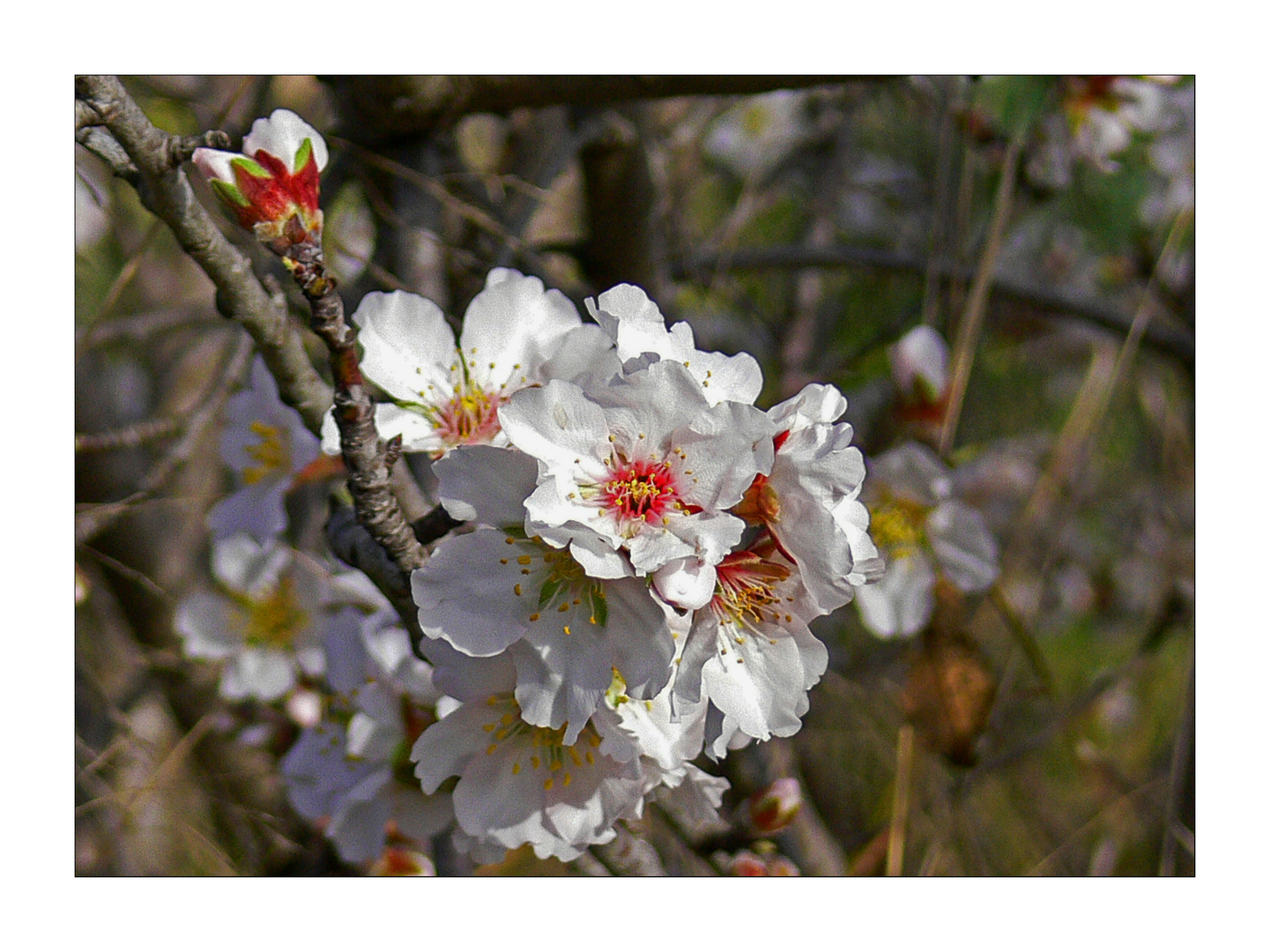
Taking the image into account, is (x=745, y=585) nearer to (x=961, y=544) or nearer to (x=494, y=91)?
(x=494, y=91)

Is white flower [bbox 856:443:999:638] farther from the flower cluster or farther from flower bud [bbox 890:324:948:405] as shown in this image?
the flower cluster

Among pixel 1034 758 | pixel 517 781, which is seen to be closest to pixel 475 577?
pixel 517 781

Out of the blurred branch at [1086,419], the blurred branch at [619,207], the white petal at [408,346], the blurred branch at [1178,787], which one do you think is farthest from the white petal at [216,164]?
the blurred branch at [1086,419]

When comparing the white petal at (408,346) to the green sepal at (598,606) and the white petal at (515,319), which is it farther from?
the green sepal at (598,606)

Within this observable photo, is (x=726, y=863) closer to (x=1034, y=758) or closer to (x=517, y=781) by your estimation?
(x=517, y=781)

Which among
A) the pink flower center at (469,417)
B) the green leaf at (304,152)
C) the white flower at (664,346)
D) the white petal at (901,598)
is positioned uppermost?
the green leaf at (304,152)

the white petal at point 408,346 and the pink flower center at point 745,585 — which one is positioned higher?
the white petal at point 408,346

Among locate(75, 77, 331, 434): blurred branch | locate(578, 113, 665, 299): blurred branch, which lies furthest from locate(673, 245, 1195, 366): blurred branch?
locate(75, 77, 331, 434): blurred branch
